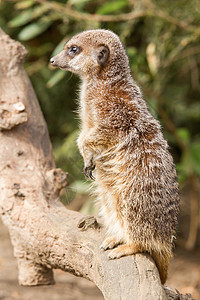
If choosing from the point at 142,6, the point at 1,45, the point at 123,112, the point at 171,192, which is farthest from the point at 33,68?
the point at 171,192

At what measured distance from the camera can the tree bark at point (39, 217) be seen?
1896 millimetres

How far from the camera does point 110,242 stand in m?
2.11

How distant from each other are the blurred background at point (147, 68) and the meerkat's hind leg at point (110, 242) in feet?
2.42

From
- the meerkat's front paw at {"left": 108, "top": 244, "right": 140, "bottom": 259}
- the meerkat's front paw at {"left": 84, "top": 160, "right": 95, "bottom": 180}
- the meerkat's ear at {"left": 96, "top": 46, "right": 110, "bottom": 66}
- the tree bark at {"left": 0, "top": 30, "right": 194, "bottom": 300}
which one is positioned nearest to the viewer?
the tree bark at {"left": 0, "top": 30, "right": 194, "bottom": 300}

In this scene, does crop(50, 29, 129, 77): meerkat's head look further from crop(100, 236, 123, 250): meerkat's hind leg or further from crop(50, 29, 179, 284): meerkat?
crop(100, 236, 123, 250): meerkat's hind leg

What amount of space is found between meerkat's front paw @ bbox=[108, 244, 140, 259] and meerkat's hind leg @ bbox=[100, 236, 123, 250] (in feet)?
0.16

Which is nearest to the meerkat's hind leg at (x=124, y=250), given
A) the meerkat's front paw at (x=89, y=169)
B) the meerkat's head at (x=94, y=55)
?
the meerkat's front paw at (x=89, y=169)

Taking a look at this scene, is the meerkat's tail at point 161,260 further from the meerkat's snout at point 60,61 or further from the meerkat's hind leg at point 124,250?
the meerkat's snout at point 60,61

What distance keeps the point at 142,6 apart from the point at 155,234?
2.71 metres

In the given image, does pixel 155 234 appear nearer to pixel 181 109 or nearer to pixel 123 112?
pixel 123 112

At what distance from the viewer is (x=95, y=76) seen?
2.46 meters

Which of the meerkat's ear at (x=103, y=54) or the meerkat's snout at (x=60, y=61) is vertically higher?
the meerkat's ear at (x=103, y=54)

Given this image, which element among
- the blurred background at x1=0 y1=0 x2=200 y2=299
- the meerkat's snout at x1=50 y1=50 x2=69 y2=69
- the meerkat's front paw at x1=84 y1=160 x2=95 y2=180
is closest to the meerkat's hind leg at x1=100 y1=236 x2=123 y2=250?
the meerkat's front paw at x1=84 y1=160 x2=95 y2=180

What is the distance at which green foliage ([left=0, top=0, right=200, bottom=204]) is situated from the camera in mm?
4062
